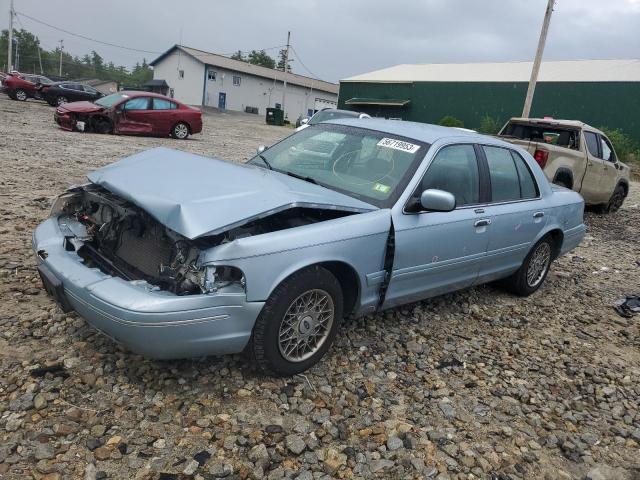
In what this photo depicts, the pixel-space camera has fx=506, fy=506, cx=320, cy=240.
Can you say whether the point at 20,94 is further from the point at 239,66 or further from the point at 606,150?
the point at 239,66

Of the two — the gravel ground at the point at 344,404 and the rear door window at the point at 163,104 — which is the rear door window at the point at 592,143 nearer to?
the gravel ground at the point at 344,404

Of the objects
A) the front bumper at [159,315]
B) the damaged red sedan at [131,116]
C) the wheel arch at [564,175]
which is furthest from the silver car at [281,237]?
the damaged red sedan at [131,116]

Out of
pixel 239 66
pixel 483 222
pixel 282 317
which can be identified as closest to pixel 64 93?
pixel 483 222

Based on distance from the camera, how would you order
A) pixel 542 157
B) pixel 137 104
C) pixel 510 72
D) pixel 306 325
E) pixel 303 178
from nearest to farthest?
pixel 306 325 → pixel 303 178 → pixel 542 157 → pixel 137 104 → pixel 510 72

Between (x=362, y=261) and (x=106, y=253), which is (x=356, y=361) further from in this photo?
(x=106, y=253)

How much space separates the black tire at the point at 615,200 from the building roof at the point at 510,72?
16.9 m

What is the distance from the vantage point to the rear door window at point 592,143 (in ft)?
31.8

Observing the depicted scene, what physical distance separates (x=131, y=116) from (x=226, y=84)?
3598cm

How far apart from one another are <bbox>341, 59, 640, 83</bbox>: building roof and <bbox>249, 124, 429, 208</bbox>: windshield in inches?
1021

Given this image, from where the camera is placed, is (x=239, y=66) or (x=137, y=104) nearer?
(x=137, y=104)

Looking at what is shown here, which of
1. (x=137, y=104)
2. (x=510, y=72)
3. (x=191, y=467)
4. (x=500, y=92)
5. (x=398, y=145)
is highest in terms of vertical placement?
(x=510, y=72)

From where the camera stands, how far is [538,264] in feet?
17.3

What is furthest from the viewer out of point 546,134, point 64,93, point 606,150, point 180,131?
point 64,93

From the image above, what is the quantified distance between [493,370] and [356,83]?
3719 cm
